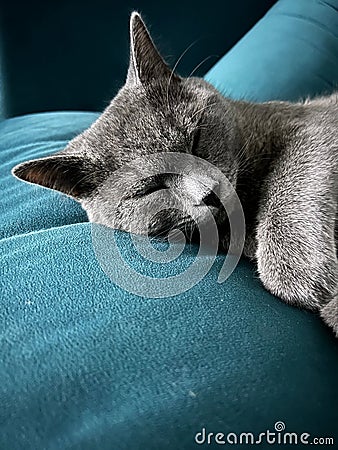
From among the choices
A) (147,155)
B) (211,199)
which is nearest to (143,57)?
(147,155)

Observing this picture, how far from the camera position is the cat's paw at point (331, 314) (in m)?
0.79

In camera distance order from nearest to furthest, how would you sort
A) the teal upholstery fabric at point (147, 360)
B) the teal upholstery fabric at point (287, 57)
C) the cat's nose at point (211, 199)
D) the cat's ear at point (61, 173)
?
the teal upholstery fabric at point (147, 360)
the cat's nose at point (211, 199)
the cat's ear at point (61, 173)
the teal upholstery fabric at point (287, 57)

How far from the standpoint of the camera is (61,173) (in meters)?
1.13

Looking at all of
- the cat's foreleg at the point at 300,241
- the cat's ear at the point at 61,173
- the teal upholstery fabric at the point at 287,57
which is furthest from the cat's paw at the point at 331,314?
the teal upholstery fabric at the point at 287,57

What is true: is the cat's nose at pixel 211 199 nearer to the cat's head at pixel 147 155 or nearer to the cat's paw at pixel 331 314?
the cat's head at pixel 147 155

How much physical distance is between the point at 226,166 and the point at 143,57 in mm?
274

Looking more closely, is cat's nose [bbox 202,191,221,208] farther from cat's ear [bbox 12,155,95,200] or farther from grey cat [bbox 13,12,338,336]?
cat's ear [bbox 12,155,95,200]

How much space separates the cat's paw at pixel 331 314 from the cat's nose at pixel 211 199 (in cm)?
26

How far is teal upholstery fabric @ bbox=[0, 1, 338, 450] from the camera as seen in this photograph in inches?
27.0

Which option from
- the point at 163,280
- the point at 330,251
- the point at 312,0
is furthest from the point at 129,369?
the point at 312,0

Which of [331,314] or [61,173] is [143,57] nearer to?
[61,173]

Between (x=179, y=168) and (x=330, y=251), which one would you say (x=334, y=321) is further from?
(x=179, y=168)

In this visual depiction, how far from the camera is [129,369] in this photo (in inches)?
29.3

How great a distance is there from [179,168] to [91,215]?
0.23 metres
